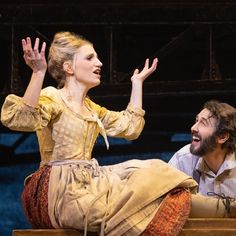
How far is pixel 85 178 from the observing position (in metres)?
3.12

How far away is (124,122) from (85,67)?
0.31 metres

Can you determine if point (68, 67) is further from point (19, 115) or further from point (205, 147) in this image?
point (205, 147)

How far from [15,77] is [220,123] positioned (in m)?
1.57

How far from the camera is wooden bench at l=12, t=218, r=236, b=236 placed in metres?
3.00

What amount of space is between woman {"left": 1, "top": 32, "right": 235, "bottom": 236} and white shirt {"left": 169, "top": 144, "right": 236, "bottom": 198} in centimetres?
50

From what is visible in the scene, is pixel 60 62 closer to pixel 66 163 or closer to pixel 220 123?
pixel 66 163

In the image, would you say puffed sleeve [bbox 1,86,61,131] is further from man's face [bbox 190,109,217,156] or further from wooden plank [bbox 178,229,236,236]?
man's face [bbox 190,109,217,156]

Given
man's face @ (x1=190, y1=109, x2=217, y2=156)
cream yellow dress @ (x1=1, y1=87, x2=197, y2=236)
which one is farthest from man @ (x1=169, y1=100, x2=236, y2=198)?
cream yellow dress @ (x1=1, y1=87, x2=197, y2=236)

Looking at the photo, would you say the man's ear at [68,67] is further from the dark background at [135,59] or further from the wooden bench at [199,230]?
the dark background at [135,59]

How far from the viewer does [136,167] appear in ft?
10.3

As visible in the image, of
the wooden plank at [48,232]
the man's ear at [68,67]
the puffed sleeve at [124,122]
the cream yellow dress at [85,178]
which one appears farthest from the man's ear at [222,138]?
the wooden plank at [48,232]

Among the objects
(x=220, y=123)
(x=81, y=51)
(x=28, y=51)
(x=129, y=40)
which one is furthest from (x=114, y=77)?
(x=28, y=51)

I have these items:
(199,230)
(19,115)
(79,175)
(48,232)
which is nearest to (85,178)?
(79,175)

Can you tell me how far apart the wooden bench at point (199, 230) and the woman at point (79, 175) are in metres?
0.04
